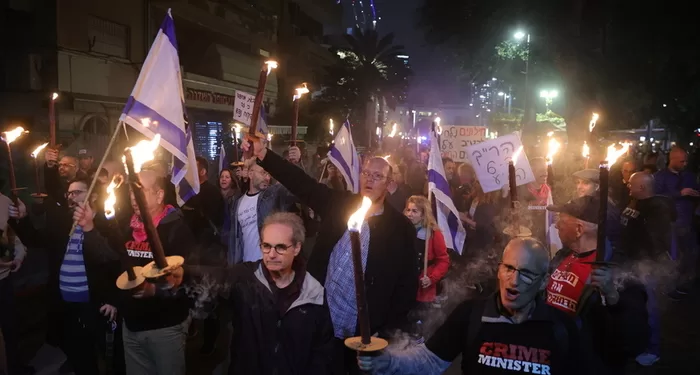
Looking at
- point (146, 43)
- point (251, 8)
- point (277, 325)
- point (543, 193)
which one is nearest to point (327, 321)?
point (277, 325)

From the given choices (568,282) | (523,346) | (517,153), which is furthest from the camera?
(517,153)

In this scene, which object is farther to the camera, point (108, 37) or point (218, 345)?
point (108, 37)

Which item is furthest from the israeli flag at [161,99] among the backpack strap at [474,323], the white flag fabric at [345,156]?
the white flag fabric at [345,156]

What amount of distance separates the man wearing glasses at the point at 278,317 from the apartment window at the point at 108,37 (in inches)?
566

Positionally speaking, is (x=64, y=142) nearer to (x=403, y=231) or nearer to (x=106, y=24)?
(x=106, y=24)

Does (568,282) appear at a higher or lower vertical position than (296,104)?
lower

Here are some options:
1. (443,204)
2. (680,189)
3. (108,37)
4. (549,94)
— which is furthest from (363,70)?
(443,204)

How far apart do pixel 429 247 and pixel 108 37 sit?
43.6 feet

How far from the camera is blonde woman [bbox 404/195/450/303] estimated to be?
657 cm

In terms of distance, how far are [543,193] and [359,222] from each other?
612cm

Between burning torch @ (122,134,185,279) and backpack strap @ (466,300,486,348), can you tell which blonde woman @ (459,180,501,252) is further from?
burning torch @ (122,134,185,279)

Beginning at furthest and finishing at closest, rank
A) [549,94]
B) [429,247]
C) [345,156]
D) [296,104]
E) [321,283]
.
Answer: [549,94] → [345,156] → [429,247] → [296,104] → [321,283]

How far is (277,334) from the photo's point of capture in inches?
130

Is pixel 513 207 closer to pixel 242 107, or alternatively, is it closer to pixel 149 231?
pixel 149 231
